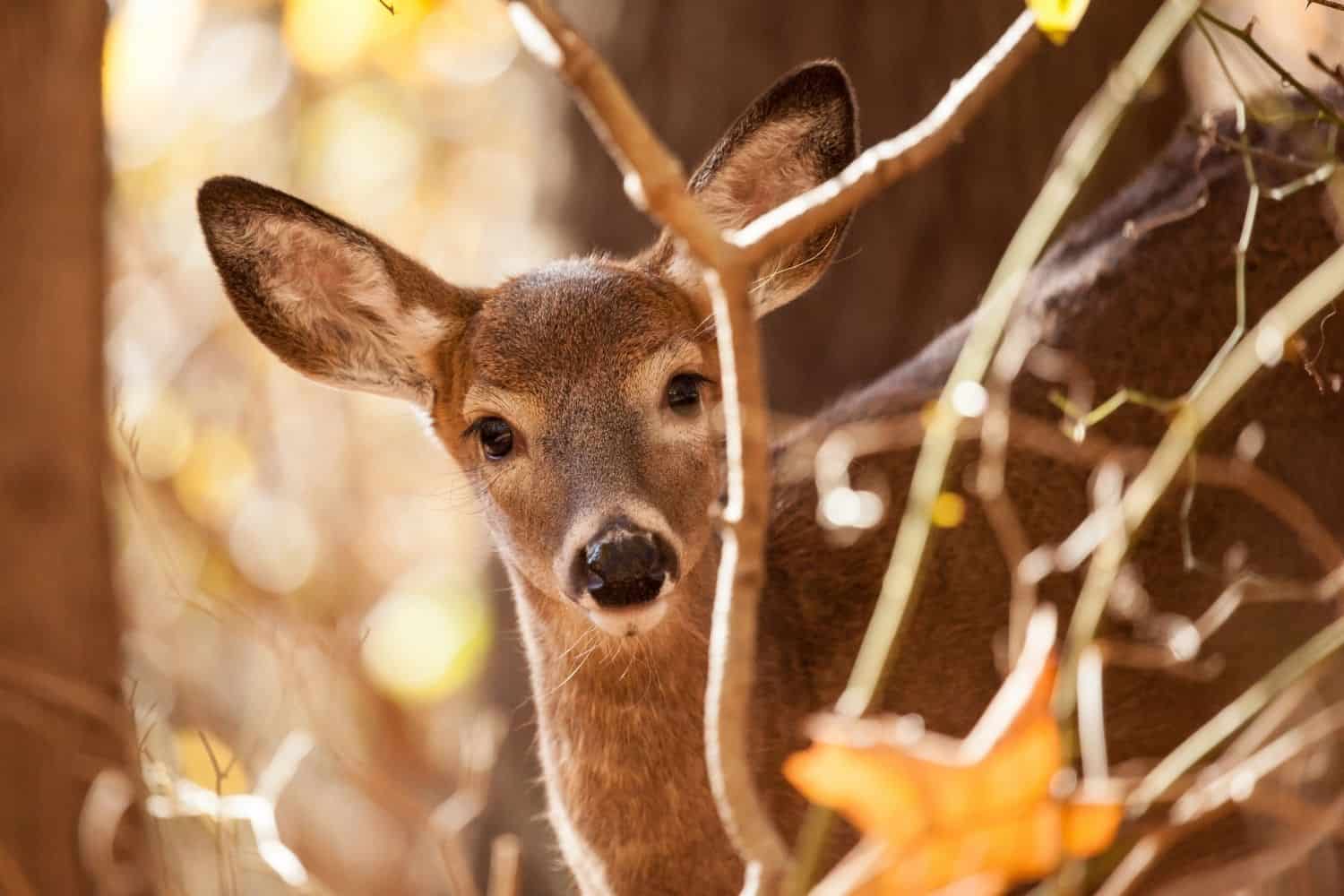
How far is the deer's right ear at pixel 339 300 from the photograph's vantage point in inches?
154

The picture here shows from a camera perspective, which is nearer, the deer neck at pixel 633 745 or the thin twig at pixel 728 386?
the thin twig at pixel 728 386

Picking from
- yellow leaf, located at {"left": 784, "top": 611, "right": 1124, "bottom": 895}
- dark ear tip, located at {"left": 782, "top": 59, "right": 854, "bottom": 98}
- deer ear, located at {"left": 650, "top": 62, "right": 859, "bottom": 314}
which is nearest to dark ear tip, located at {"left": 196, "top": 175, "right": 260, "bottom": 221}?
deer ear, located at {"left": 650, "top": 62, "right": 859, "bottom": 314}

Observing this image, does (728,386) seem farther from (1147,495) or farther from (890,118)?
(890,118)

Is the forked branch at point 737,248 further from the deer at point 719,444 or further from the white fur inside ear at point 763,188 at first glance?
the white fur inside ear at point 763,188

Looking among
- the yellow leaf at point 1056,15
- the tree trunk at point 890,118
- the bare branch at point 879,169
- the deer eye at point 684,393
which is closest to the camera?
the bare branch at point 879,169

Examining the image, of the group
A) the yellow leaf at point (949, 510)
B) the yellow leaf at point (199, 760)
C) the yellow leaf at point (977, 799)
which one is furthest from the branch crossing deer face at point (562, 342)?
the yellow leaf at point (199, 760)

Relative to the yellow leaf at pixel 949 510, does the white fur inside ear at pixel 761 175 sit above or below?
above

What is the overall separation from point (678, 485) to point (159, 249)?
20.4 ft

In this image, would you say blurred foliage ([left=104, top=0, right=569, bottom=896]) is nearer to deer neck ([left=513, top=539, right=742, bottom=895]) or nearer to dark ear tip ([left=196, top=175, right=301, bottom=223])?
deer neck ([left=513, top=539, right=742, bottom=895])

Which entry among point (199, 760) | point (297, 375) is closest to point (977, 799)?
point (199, 760)

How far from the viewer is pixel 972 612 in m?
4.19

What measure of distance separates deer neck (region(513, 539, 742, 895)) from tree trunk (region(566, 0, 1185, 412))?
6.53 feet

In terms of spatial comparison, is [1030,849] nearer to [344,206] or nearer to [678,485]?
[678,485]

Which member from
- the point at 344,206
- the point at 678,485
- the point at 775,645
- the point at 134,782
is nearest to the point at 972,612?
the point at 775,645
